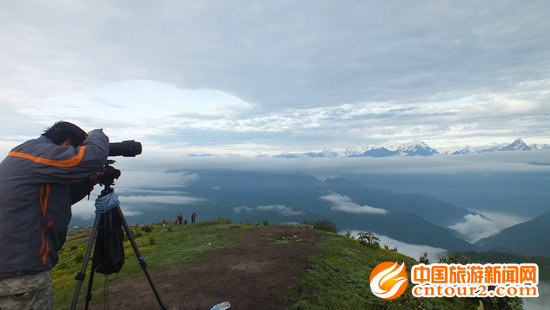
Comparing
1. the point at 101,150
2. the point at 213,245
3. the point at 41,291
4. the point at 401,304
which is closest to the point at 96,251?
the point at 41,291

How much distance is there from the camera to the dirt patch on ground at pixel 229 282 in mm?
7059

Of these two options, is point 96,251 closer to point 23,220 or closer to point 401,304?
point 23,220

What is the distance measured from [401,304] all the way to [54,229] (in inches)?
325

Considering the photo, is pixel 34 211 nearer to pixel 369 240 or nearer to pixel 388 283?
pixel 388 283

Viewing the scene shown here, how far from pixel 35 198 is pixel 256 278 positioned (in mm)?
6935

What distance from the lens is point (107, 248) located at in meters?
4.71

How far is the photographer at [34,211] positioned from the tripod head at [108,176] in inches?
38.3

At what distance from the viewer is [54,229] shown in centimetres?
328

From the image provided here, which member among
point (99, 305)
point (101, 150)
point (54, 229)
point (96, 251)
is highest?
point (101, 150)

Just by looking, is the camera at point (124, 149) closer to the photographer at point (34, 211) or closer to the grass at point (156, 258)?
the photographer at point (34, 211)

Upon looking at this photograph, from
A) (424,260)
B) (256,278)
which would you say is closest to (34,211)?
(256,278)

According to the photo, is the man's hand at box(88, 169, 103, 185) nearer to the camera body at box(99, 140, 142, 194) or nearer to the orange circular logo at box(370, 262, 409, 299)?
the camera body at box(99, 140, 142, 194)

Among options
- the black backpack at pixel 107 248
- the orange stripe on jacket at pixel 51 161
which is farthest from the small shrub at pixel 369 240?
the orange stripe on jacket at pixel 51 161

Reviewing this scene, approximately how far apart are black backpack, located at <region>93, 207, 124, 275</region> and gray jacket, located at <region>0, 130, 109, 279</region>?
1.36 m
